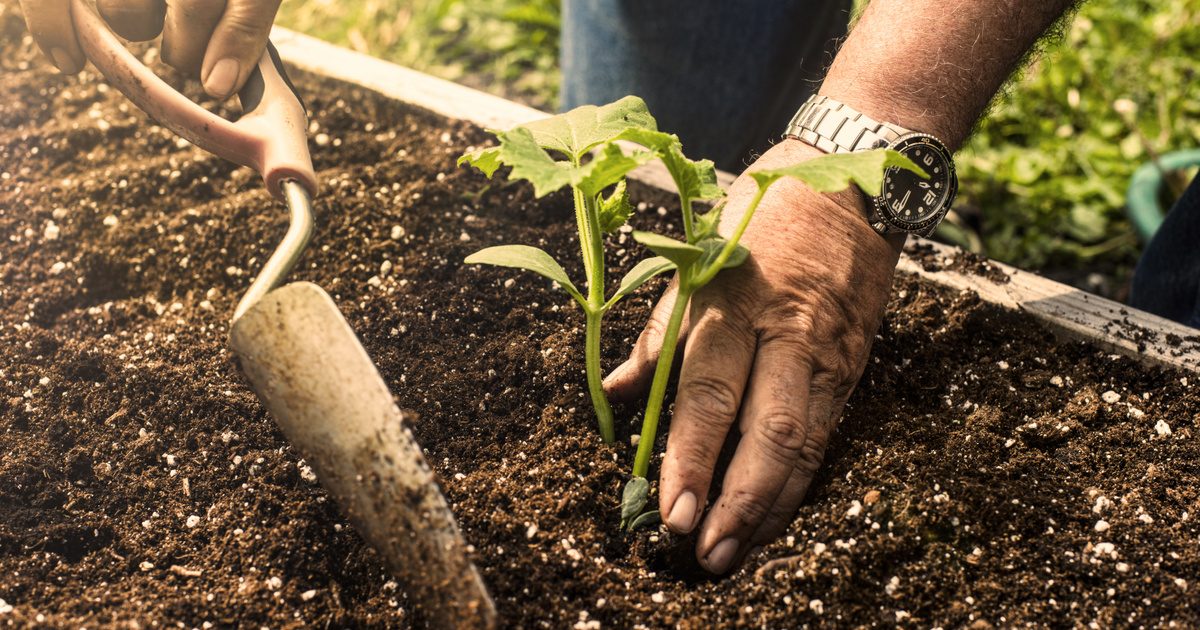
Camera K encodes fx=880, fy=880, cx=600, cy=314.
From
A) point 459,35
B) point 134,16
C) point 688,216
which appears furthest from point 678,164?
point 459,35

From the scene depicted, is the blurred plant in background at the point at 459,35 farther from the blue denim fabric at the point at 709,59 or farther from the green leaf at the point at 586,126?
the green leaf at the point at 586,126

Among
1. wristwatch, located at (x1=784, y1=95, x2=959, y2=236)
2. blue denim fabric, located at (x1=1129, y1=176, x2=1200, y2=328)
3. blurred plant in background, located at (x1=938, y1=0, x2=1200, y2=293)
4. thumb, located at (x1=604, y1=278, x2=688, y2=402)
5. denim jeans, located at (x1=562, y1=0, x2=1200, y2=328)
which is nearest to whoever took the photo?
thumb, located at (x1=604, y1=278, x2=688, y2=402)

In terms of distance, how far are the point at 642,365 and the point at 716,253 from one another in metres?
0.25

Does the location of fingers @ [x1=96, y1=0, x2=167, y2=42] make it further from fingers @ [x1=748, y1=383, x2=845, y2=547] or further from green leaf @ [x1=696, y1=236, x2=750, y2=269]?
fingers @ [x1=748, y1=383, x2=845, y2=547]

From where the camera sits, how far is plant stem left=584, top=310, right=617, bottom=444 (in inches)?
50.7

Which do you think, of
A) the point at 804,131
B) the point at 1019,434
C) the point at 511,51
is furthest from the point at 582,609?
the point at 511,51

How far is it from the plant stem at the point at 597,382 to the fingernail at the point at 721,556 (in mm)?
250

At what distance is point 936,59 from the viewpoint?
156cm

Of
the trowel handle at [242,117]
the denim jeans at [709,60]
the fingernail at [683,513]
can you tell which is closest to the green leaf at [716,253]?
the fingernail at [683,513]

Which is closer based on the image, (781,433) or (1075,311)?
(781,433)

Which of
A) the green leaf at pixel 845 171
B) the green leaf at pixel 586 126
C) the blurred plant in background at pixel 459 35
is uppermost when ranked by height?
the green leaf at pixel 845 171

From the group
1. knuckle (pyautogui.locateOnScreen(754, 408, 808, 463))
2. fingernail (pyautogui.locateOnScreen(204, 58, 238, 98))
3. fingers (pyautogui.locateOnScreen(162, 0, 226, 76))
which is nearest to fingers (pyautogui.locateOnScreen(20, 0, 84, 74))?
fingers (pyautogui.locateOnScreen(162, 0, 226, 76))

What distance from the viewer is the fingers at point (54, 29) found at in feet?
5.01

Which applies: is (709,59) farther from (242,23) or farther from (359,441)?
(359,441)
